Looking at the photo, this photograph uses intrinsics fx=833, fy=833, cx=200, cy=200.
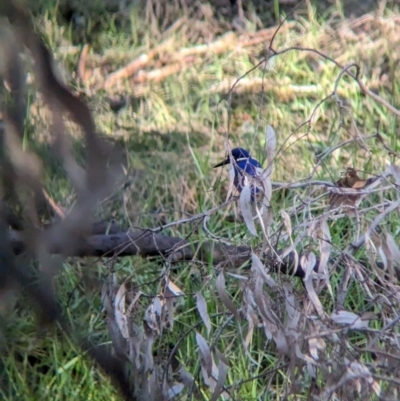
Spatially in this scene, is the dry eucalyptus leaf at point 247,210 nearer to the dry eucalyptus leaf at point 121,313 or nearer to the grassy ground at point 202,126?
the dry eucalyptus leaf at point 121,313

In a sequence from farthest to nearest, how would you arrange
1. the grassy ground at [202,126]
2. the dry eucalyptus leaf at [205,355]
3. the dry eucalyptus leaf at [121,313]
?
the grassy ground at [202,126] → the dry eucalyptus leaf at [121,313] → the dry eucalyptus leaf at [205,355]

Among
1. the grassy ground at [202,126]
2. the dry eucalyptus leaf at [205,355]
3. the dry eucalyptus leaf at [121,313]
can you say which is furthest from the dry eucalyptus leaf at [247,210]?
the grassy ground at [202,126]

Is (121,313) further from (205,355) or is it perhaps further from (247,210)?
(247,210)

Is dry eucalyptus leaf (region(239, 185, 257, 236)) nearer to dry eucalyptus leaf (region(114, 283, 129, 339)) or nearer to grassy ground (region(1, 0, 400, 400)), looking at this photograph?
dry eucalyptus leaf (region(114, 283, 129, 339))

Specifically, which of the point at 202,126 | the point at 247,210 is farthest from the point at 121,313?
the point at 202,126

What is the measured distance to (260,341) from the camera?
121 inches

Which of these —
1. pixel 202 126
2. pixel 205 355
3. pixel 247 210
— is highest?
pixel 247 210

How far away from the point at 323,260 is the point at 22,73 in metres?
1.13

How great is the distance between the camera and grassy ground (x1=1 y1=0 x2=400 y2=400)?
2914mm

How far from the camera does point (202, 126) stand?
4.42 m

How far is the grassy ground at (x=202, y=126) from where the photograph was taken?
2.91 m

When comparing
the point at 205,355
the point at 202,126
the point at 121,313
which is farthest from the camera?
the point at 202,126

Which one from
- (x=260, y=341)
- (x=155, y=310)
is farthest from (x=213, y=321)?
(x=155, y=310)

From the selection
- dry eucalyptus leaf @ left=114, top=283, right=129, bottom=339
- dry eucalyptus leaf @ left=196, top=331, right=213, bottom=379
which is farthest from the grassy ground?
dry eucalyptus leaf @ left=196, top=331, right=213, bottom=379
